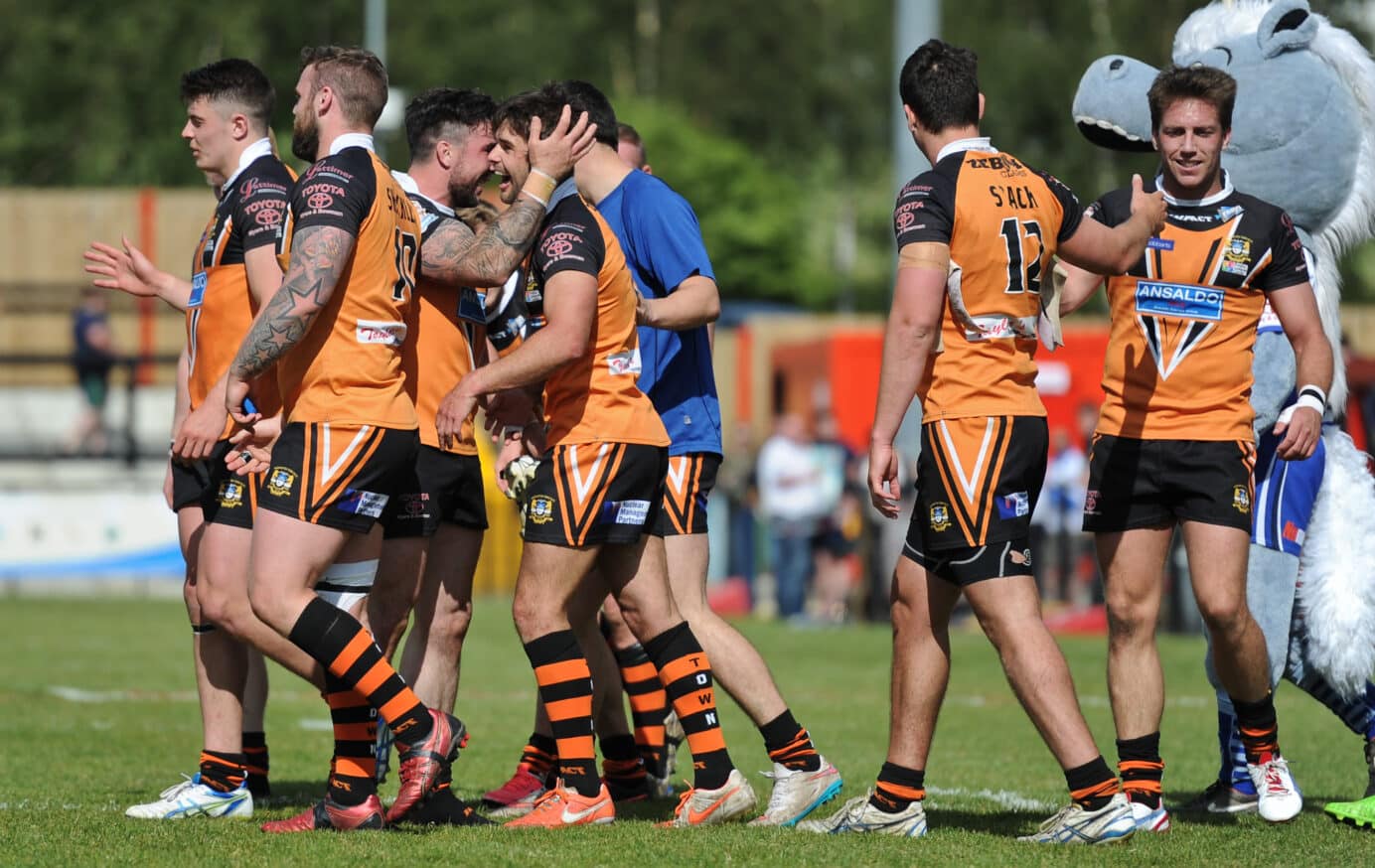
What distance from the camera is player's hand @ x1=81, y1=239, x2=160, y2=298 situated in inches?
269

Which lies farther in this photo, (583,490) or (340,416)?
(583,490)

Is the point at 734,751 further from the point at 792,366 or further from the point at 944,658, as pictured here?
the point at 792,366

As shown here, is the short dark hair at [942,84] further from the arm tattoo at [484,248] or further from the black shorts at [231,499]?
the black shorts at [231,499]

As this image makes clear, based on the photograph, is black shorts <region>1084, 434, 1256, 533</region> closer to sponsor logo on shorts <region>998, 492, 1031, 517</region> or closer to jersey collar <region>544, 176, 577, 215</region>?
sponsor logo on shorts <region>998, 492, 1031, 517</region>

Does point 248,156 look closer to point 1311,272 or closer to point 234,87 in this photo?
point 234,87

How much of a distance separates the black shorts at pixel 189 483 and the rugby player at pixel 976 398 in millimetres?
2524

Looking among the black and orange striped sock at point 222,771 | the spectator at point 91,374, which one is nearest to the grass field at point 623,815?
the black and orange striped sock at point 222,771

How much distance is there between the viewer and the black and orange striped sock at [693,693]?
6297mm

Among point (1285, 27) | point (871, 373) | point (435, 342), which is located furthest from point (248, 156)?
point (871, 373)

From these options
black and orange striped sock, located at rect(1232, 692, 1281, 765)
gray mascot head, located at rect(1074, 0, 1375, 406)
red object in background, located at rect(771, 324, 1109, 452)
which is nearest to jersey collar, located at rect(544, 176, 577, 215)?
gray mascot head, located at rect(1074, 0, 1375, 406)

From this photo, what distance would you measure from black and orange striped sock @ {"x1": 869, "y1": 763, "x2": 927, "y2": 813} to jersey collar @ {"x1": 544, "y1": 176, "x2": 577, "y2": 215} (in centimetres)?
222

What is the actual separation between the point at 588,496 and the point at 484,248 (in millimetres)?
906

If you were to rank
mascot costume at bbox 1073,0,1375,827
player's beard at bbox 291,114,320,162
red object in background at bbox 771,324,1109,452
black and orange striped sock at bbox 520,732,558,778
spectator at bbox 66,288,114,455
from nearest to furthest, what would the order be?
1. player's beard at bbox 291,114,320,162
2. mascot costume at bbox 1073,0,1375,827
3. black and orange striped sock at bbox 520,732,558,778
4. spectator at bbox 66,288,114,455
5. red object in background at bbox 771,324,1109,452

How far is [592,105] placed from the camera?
6.41 m
